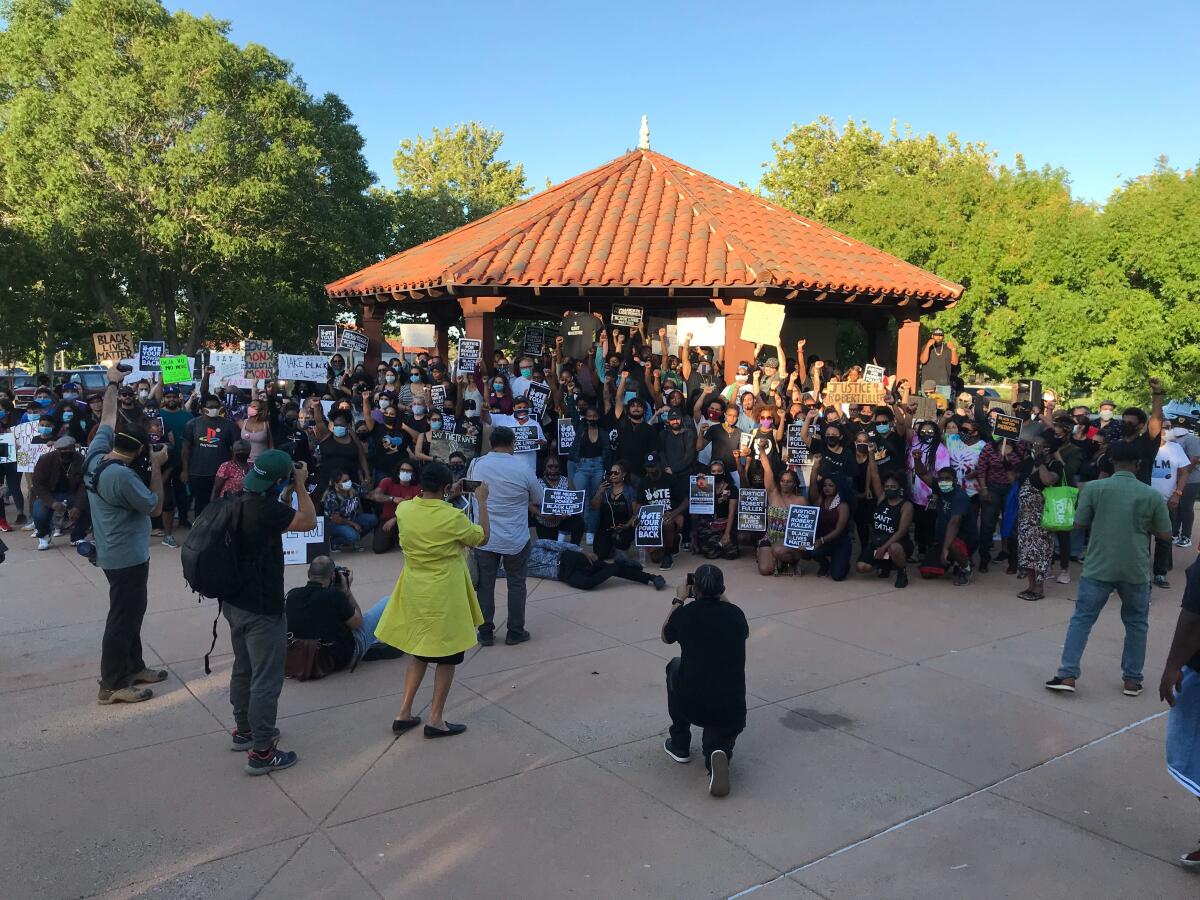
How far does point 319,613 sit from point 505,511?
1.55 metres

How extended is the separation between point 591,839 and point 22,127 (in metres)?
25.2

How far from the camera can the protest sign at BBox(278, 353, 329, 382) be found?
44.9ft

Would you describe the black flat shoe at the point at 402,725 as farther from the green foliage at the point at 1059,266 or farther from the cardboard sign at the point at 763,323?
the green foliage at the point at 1059,266

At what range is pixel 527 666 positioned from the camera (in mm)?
6684

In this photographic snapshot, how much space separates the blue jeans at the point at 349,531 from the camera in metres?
10.4

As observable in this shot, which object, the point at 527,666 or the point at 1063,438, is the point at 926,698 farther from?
the point at 1063,438

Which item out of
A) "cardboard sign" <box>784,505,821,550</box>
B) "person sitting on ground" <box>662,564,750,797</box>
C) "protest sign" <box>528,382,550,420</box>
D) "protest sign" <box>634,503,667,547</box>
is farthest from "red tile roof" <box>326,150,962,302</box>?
"person sitting on ground" <box>662,564,750,797</box>

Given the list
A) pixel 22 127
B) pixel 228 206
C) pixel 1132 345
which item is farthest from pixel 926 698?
pixel 22 127

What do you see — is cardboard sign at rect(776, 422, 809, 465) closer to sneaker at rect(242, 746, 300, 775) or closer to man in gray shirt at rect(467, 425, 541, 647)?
man in gray shirt at rect(467, 425, 541, 647)

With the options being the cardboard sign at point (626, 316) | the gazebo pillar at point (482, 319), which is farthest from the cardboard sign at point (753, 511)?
the gazebo pillar at point (482, 319)

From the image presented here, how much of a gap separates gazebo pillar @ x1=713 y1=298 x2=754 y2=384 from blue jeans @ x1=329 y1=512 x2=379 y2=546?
18.7ft

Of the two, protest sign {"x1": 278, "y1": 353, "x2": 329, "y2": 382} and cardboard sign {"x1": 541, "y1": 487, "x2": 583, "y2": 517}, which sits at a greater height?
protest sign {"x1": 278, "y1": 353, "x2": 329, "y2": 382}

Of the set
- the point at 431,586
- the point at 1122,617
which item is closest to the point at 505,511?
the point at 431,586

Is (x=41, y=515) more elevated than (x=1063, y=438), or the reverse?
(x=1063, y=438)
